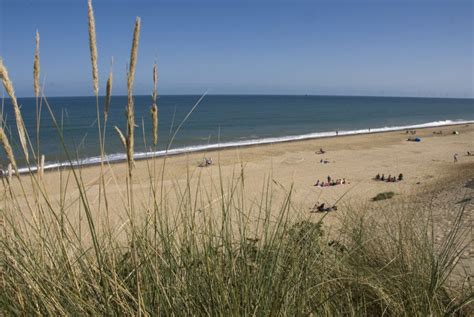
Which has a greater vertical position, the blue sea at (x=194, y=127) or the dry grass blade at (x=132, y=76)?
the dry grass blade at (x=132, y=76)

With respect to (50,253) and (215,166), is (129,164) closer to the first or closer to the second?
(50,253)

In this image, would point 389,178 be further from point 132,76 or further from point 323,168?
point 132,76

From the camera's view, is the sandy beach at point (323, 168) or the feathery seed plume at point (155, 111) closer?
the feathery seed plume at point (155, 111)

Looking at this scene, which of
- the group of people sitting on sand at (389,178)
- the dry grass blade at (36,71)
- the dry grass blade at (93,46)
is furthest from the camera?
the group of people sitting on sand at (389,178)

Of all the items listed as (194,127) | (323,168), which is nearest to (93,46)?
(323,168)

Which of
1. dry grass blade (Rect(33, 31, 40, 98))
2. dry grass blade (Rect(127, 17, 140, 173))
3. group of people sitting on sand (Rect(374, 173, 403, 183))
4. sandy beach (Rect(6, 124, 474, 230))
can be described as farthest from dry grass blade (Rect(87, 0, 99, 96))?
group of people sitting on sand (Rect(374, 173, 403, 183))

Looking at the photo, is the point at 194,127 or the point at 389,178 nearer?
the point at 389,178

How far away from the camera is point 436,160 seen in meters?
19.0

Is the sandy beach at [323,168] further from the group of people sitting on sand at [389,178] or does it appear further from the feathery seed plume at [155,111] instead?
the feathery seed plume at [155,111]

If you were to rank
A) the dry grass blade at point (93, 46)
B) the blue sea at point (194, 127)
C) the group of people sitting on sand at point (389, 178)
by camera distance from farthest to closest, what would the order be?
the group of people sitting on sand at point (389, 178)
the blue sea at point (194, 127)
the dry grass blade at point (93, 46)

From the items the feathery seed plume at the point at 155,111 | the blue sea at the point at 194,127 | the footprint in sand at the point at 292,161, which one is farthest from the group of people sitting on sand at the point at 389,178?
the feathery seed plume at the point at 155,111

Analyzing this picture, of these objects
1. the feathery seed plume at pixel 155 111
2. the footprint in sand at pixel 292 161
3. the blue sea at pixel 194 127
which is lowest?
the footprint in sand at pixel 292 161

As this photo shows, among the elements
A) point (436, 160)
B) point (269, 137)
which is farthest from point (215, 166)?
point (269, 137)

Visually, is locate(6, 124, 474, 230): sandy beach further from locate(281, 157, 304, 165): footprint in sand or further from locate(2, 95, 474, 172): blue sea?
locate(2, 95, 474, 172): blue sea
